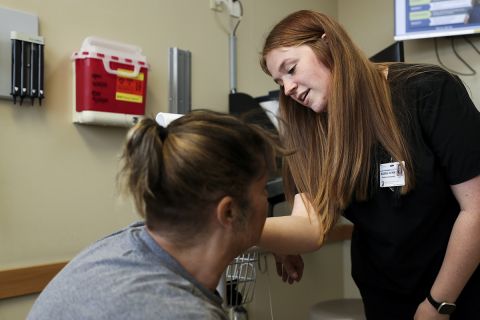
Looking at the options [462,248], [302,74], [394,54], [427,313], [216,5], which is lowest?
[427,313]

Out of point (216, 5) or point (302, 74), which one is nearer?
point (302, 74)

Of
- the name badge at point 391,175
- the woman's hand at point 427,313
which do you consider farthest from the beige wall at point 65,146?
the woman's hand at point 427,313

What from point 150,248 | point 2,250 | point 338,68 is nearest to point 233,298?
point 2,250

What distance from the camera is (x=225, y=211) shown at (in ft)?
2.52

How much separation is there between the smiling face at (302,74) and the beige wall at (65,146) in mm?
631

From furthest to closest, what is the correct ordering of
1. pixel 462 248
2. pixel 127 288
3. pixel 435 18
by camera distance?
pixel 435 18 → pixel 462 248 → pixel 127 288

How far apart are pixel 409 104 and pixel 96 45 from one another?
1070mm

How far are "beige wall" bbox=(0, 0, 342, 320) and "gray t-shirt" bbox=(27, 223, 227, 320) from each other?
0.82m

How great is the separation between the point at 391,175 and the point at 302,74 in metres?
0.32

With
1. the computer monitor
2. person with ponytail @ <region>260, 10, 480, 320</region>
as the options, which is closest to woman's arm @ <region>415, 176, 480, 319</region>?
person with ponytail @ <region>260, 10, 480, 320</region>

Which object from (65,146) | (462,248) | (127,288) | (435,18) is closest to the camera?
(127,288)

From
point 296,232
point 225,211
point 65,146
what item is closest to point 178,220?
point 225,211

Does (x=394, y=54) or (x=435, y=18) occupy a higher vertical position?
(x=435, y=18)

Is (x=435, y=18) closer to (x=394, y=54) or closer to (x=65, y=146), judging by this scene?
(x=394, y=54)
